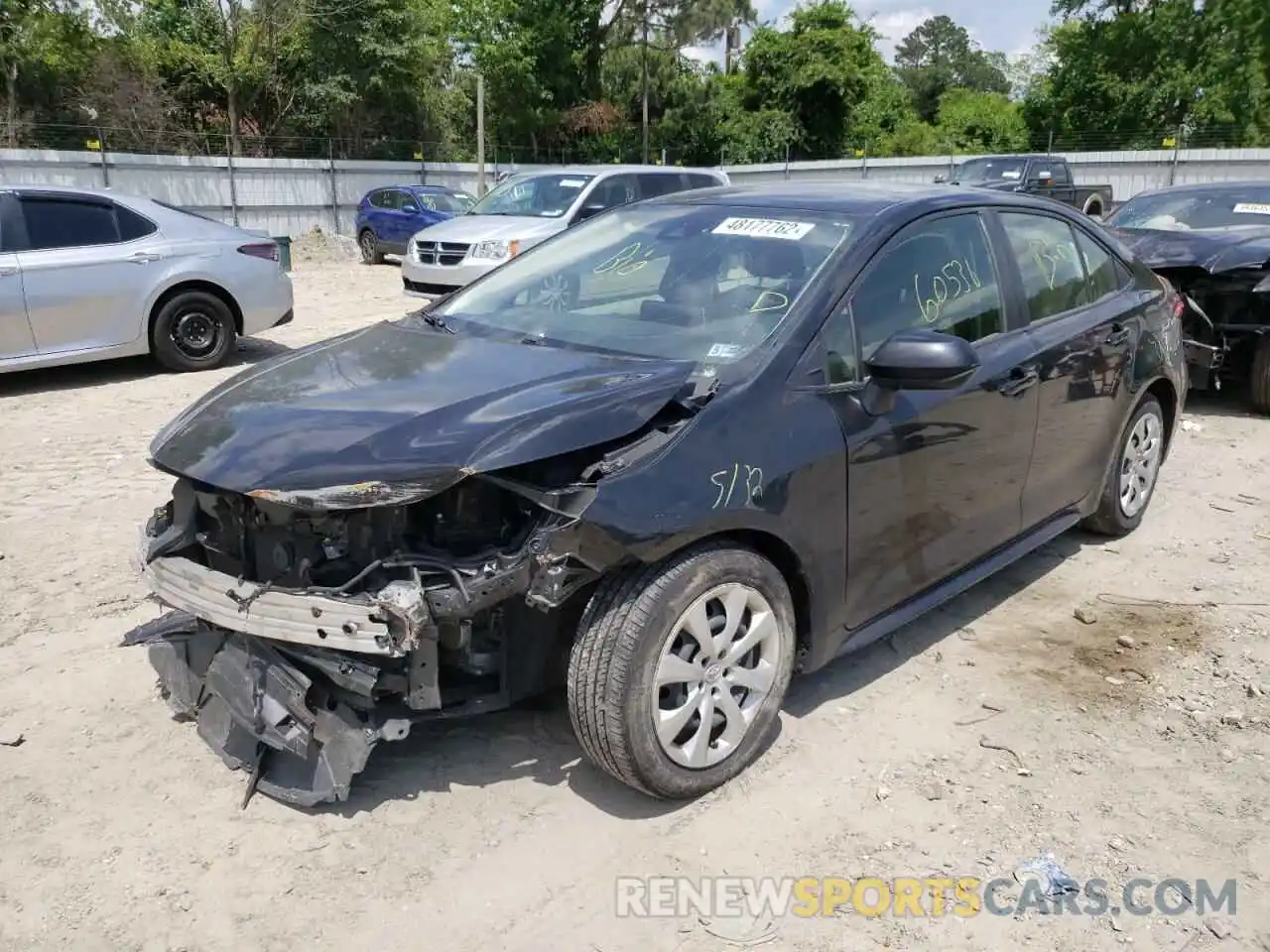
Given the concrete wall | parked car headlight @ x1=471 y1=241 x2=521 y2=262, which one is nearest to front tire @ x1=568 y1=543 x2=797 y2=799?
parked car headlight @ x1=471 y1=241 x2=521 y2=262

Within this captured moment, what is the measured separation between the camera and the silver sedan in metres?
7.94

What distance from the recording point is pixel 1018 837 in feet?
9.79

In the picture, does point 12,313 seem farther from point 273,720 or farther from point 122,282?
point 273,720

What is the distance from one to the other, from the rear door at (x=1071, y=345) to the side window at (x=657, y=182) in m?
9.59

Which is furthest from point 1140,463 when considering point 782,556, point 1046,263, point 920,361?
point 782,556

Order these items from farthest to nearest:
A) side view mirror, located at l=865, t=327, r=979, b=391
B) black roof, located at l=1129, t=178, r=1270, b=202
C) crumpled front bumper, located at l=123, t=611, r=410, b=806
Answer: black roof, located at l=1129, t=178, r=1270, b=202 → side view mirror, located at l=865, t=327, r=979, b=391 → crumpled front bumper, located at l=123, t=611, r=410, b=806

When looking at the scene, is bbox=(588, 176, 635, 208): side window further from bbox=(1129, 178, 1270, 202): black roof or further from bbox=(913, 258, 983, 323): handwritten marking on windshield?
bbox=(913, 258, 983, 323): handwritten marking on windshield

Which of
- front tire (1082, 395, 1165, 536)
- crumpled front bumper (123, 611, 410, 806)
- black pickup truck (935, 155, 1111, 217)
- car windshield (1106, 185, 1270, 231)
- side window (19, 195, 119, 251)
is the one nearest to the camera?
crumpled front bumper (123, 611, 410, 806)

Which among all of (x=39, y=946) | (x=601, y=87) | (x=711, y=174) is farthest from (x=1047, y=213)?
(x=601, y=87)

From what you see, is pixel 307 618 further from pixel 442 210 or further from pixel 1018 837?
pixel 442 210

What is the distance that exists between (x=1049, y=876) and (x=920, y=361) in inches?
58.7

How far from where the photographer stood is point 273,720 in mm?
2896

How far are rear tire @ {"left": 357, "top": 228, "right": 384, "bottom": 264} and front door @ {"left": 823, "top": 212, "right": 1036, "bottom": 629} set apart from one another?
17.5 metres

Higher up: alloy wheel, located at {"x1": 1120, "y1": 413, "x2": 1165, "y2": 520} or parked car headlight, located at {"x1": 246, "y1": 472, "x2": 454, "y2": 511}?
parked car headlight, located at {"x1": 246, "y1": 472, "x2": 454, "y2": 511}
